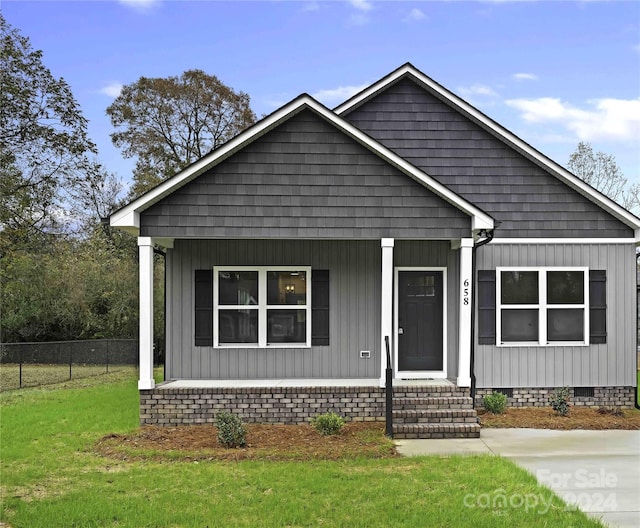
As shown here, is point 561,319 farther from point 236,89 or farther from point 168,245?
point 236,89

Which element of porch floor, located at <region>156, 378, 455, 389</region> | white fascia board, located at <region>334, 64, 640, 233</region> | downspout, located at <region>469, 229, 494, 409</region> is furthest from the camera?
white fascia board, located at <region>334, 64, 640, 233</region>

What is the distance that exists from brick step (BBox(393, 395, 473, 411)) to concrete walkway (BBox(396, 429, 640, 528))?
1.70ft

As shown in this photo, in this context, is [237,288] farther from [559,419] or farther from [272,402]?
[559,419]

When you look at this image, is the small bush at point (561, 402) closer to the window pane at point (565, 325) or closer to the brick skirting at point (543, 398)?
the brick skirting at point (543, 398)

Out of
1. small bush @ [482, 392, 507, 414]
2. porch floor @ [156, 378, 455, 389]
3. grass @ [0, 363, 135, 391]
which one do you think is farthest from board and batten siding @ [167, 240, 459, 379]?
grass @ [0, 363, 135, 391]

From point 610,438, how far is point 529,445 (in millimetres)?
1412

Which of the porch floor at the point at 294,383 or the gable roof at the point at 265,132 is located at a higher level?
the gable roof at the point at 265,132

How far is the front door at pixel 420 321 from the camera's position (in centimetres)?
1116

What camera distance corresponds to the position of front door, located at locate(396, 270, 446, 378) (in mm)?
11156

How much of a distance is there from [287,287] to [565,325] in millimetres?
4972

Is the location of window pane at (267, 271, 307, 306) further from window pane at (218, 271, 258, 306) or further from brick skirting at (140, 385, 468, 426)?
brick skirting at (140, 385, 468, 426)

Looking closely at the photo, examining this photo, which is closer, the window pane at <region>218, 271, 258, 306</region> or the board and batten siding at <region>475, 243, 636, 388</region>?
the window pane at <region>218, 271, 258, 306</region>

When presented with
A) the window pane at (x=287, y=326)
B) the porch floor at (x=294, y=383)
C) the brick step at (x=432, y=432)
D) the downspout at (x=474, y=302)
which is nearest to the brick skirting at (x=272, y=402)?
the porch floor at (x=294, y=383)

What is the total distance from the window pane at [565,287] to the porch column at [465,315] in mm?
2206
